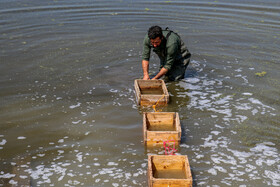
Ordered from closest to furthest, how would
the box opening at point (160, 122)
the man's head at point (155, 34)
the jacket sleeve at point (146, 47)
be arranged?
the box opening at point (160, 122)
the man's head at point (155, 34)
the jacket sleeve at point (146, 47)

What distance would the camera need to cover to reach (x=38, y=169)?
19.1ft

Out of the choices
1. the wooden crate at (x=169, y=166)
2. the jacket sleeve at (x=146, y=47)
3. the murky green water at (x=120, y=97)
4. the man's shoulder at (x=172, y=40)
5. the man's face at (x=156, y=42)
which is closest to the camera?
the wooden crate at (x=169, y=166)

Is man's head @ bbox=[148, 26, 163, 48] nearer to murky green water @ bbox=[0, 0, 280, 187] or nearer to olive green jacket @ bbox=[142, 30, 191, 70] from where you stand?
olive green jacket @ bbox=[142, 30, 191, 70]

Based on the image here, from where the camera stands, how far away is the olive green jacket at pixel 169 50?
26.2 ft

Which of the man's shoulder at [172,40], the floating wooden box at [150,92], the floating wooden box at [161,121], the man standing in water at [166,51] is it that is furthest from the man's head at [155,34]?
the floating wooden box at [161,121]

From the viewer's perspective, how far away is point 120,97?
329 inches

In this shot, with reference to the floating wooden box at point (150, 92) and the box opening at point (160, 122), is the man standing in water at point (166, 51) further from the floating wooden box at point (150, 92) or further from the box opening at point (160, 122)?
the box opening at point (160, 122)

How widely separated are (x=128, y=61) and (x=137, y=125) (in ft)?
12.1

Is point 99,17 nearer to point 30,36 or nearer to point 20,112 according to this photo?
point 30,36

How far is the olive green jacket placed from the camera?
26.2 feet

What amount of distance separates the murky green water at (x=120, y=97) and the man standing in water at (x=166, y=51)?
56cm

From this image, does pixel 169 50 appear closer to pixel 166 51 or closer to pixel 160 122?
pixel 166 51

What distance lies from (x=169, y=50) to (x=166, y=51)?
40 cm

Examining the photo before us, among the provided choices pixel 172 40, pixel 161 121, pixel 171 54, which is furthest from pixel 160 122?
pixel 172 40
